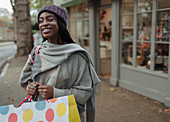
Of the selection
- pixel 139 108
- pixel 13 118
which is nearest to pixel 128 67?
pixel 139 108

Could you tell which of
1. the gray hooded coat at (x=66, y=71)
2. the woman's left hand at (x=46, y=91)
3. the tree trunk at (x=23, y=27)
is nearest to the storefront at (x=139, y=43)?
the gray hooded coat at (x=66, y=71)

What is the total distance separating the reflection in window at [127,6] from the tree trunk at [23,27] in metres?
9.32

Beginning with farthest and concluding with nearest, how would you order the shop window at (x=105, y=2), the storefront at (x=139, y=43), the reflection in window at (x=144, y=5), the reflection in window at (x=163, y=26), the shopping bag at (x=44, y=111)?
the shop window at (x=105, y=2)
the reflection in window at (x=144, y=5)
the storefront at (x=139, y=43)
the reflection in window at (x=163, y=26)
the shopping bag at (x=44, y=111)

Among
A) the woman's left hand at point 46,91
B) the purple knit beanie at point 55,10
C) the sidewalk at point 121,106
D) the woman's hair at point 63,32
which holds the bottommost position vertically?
the sidewalk at point 121,106

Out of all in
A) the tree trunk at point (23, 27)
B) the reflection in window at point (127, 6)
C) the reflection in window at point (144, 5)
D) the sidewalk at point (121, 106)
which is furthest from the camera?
the tree trunk at point (23, 27)

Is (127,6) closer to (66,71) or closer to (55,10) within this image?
(55,10)

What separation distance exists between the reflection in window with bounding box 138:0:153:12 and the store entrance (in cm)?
288

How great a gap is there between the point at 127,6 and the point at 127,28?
707 millimetres

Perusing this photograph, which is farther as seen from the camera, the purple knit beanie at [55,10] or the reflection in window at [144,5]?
the reflection in window at [144,5]

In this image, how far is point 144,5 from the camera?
214 inches

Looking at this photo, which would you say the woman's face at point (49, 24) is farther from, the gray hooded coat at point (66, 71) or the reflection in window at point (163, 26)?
the reflection in window at point (163, 26)

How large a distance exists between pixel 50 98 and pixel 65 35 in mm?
619

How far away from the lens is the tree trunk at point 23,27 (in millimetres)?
13242

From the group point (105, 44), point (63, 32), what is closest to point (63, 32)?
point (63, 32)
